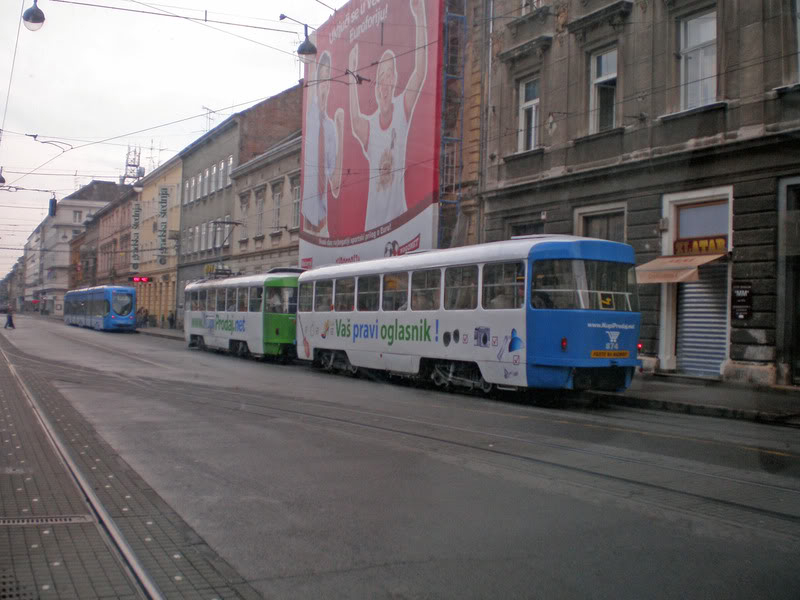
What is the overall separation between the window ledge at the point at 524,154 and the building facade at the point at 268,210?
17355mm

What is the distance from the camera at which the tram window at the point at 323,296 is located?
22.0 metres

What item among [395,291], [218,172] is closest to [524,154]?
[395,291]

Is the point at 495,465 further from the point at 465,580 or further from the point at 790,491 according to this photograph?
the point at 465,580

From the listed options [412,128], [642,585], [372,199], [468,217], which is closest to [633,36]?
[468,217]

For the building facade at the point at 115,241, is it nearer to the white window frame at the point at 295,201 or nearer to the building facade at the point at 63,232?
the building facade at the point at 63,232

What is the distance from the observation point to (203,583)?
459 cm

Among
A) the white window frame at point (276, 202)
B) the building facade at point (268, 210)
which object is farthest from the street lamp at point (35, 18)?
the white window frame at point (276, 202)

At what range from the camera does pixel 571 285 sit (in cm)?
1430

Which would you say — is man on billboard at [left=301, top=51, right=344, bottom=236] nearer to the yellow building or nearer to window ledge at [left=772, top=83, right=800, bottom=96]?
window ledge at [left=772, top=83, right=800, bottom=96]

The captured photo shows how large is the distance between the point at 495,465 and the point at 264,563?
366 centimetres

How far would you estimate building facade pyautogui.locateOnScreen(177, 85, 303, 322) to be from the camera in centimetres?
4897

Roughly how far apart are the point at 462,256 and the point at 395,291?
274cm

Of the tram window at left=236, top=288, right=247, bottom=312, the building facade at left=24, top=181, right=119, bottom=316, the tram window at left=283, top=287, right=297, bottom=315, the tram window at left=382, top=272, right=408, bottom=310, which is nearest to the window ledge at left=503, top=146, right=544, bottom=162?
the tram window at left=382, top=272, right=408, bottom=310

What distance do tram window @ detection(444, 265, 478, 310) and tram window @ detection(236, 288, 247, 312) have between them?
1248 cm
